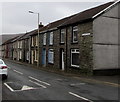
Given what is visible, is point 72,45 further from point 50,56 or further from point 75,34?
point 50,56

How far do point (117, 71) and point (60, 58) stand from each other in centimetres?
773

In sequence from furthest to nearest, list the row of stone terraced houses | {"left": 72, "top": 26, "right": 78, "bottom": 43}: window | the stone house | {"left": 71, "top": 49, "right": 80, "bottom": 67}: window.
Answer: {"left": 72, "top": 26, "right": 78, "bottom": 43}: window → {"left": 71, "top": 49, "right": 80, "bottom": 67}: window → the stone house → the row of stone terraced houses

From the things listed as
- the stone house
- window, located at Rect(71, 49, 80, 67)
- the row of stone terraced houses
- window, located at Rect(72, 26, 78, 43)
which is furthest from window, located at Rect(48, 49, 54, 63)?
window, located at Rect(72, 26, 78, 43)

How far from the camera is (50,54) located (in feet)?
92.1

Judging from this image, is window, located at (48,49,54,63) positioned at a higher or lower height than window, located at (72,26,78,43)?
lower

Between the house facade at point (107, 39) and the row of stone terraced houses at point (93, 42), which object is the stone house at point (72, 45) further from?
the house facade at point (107, 39)

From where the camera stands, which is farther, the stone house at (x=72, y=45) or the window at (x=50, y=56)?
the window at (x=50, y=56)

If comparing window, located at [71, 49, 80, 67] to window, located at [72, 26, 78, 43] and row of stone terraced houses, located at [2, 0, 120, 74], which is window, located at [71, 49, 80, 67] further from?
window, located at [72, 26, 78, 43]

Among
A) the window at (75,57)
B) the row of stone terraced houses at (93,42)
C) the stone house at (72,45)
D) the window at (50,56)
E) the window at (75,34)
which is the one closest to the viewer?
the row of stone terraced houses at (93,42)

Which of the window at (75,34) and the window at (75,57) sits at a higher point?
the window at (75,34)

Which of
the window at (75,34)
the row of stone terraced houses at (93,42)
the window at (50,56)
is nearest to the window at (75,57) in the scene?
the row of stone terraced houses at (93,42)

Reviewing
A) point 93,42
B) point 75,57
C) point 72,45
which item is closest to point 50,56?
point 72,45

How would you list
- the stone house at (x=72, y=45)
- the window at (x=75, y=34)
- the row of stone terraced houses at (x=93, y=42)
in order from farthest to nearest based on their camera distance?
the window at (x=75, y=34) < the stone house at (x=72, y=45) < the row of stone terraced houses at (x=93, y=42)

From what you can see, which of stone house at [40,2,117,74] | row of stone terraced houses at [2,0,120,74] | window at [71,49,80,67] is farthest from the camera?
window at [71,49,80,67]
